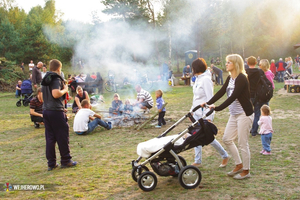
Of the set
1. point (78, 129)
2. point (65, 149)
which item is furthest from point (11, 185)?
point (78, 129)

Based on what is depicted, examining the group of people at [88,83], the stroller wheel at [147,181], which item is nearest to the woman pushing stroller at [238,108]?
the stroller wheel at [147,181]

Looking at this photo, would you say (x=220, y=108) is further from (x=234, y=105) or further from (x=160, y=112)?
(x=160, y=112)

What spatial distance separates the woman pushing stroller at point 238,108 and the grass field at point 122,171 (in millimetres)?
292

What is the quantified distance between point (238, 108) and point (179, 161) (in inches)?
46.4

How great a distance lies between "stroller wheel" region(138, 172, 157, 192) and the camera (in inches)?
156

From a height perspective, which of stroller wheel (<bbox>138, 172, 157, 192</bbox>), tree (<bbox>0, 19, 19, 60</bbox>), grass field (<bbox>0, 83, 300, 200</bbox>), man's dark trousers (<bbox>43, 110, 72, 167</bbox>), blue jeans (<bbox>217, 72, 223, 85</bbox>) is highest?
tree (<bbox>0, 19, 19, 60</bbox>)

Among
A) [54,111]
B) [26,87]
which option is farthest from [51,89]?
[26,87]

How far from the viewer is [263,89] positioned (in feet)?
20.8

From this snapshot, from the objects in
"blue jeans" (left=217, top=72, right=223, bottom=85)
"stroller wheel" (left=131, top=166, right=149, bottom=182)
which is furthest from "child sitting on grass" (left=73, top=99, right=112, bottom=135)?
"blue jeans" (left=217, top=72, right=223, bottom=85)

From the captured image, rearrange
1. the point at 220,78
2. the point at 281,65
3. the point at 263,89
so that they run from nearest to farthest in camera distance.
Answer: the point at 263,89, the point at 281,65, the point at 220,78

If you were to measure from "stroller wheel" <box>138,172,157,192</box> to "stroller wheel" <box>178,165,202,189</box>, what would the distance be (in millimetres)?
377

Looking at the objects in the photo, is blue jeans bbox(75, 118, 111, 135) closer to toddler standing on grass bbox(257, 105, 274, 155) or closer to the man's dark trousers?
the man's dark trousers

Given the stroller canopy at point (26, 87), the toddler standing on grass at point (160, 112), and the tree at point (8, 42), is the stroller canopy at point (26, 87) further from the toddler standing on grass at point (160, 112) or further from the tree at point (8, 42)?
the tree at point (8, 42)

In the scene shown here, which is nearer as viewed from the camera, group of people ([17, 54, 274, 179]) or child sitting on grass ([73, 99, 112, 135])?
group of people ([17, 54, 274, 179])
